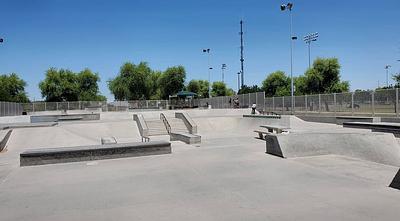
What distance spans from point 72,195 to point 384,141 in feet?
29.2

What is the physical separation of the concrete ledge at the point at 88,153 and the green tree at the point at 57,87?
63.3m

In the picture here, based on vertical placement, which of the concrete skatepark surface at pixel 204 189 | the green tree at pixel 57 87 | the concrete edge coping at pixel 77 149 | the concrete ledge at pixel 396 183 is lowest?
the concrete skatepark surface at pixel 204 189

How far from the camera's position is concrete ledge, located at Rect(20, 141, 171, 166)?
10016 mm

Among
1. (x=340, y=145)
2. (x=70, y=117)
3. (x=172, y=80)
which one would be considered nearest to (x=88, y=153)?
(x=340, y=145)

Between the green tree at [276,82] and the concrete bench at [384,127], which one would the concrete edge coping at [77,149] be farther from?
the green tree at [276,82]

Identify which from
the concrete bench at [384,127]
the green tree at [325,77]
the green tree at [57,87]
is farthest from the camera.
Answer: the green tree at [57,87]

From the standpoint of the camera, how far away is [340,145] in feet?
35.8

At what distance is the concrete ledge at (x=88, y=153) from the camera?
10016 millimetres

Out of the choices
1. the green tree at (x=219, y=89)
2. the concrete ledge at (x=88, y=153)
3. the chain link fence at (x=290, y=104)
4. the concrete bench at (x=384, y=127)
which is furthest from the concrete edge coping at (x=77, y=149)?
the green tree at (x=219, y=89)

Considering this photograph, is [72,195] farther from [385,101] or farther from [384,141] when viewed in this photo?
[385,101]

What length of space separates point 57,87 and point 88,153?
64086mm

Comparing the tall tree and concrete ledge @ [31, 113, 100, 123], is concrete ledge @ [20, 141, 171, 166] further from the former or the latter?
the tall tree

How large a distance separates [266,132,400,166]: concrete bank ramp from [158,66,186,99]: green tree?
204 feet

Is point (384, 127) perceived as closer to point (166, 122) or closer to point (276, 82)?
point (166, 122)
